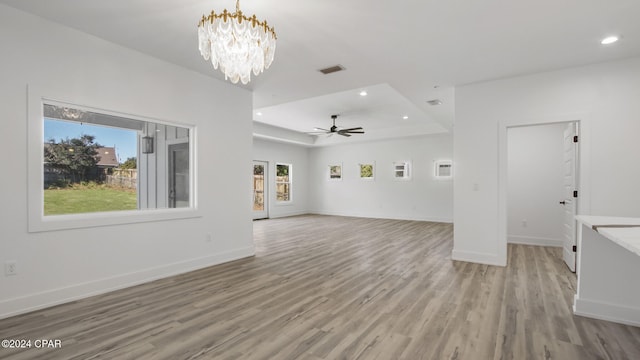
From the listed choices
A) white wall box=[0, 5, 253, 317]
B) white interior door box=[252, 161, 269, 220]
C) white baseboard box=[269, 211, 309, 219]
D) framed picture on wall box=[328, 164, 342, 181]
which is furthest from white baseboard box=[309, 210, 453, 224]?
white wall box=[0, 5, 253, 317]

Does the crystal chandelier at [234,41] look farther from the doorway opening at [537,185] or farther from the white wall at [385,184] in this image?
the white wall at [385,184]

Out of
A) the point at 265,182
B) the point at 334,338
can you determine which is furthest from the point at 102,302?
the point at 265,182

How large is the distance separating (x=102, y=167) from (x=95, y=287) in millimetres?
1366

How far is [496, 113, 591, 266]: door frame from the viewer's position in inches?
160

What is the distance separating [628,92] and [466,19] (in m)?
2.63

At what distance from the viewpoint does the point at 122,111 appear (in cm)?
367

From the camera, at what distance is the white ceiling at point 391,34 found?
111 inches

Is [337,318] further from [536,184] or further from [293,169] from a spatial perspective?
[293,169]

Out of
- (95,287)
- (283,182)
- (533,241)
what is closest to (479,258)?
(533,241)

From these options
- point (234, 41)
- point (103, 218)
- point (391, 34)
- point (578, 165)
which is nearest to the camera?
point (234, 41)

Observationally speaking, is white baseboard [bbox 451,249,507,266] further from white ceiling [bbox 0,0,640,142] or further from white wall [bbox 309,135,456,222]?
white wall [bbox 309,135,456,222]

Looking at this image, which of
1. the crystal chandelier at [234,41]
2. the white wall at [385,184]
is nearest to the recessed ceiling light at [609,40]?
the crystal chandelier at [234,41]

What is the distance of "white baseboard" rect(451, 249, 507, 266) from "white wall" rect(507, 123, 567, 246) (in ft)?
6.64

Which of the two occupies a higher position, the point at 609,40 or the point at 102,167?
the point at 609,40
